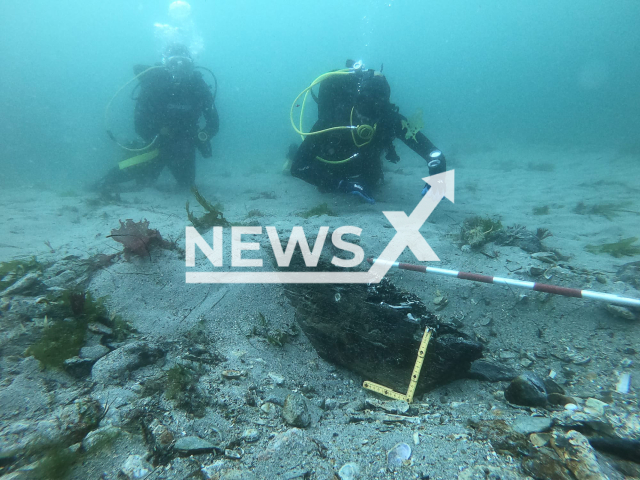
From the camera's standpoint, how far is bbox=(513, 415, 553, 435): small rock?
1591 mm

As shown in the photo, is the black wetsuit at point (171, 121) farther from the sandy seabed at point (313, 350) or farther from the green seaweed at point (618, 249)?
the green seaweed at point (618, 249)

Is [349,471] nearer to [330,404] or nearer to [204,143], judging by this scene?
[330,404]

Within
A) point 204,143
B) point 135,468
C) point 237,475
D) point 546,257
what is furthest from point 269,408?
point 204,143

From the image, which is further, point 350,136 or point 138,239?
point 350,136

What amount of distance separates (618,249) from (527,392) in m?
3.66

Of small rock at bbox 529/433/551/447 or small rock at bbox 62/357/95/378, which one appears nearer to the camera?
small rock at bbox 529/433/551/447

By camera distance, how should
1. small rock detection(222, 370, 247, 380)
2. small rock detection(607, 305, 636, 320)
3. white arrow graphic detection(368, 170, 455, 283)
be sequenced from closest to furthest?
small rock detection(222, 370, 247, 380) → small rock detection(607, 305, 636, 320) → white arrow graphic detection(368, 170, 455, 283)

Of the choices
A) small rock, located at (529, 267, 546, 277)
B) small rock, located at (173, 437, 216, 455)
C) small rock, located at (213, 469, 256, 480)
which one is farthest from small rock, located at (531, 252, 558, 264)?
small rock, located at (173, 437, 216, 455)

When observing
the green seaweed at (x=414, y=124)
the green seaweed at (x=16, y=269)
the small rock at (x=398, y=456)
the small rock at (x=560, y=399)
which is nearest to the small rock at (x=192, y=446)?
the small rock at (x=398, y=456)

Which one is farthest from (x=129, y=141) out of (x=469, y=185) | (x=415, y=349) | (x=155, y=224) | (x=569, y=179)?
(x=569, y=179)

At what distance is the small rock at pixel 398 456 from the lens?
4.97ft

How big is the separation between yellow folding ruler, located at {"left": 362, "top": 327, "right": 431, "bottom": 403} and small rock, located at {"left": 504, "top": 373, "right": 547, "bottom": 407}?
2.03 feet

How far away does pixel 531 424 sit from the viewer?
64.4 inches

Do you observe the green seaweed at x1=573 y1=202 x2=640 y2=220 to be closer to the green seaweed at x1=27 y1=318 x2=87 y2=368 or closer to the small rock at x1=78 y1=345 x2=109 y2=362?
the small rock at x1=78 y1=345 x2=109 y2=362
